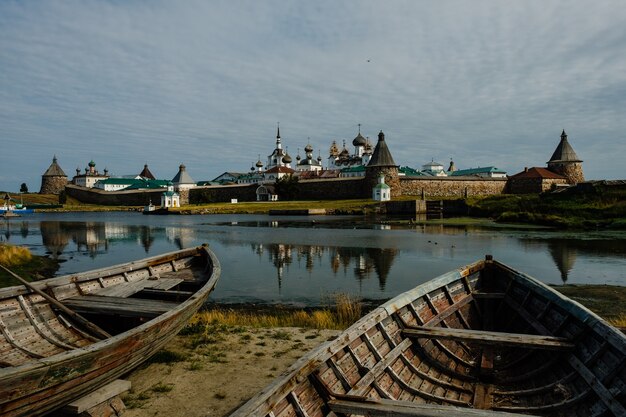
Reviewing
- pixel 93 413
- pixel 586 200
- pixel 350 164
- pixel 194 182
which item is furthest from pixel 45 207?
pixel 93 413

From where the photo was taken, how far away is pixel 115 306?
22.8 ft

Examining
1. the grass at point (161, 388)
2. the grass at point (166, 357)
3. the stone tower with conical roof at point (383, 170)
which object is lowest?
the grass at point (161, 388)

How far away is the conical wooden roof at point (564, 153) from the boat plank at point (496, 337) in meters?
88.4

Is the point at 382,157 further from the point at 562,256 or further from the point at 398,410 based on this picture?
the point at 398,410

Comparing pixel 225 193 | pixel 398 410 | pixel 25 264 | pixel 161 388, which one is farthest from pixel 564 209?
pixel 225 193

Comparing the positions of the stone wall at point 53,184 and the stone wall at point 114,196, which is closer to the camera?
the stone wall at point 114,196

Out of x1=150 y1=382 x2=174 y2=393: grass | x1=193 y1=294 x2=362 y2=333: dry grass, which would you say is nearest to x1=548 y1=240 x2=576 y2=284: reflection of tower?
x1=193 y1=294 x2=362 y2=333: dry grass

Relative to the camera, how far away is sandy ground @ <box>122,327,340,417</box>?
6355 mm

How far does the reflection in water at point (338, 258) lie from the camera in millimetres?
19016

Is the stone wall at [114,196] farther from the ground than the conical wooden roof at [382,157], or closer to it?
closer to it

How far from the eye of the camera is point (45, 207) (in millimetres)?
106062

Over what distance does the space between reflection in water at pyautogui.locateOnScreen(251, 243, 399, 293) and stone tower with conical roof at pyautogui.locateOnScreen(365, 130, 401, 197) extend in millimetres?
54601

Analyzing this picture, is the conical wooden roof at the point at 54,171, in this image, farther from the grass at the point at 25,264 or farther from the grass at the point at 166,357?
the grass at the point at 166,357

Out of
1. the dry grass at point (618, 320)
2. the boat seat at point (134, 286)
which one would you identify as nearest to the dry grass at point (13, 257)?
the boat seat at point (134, 286)
